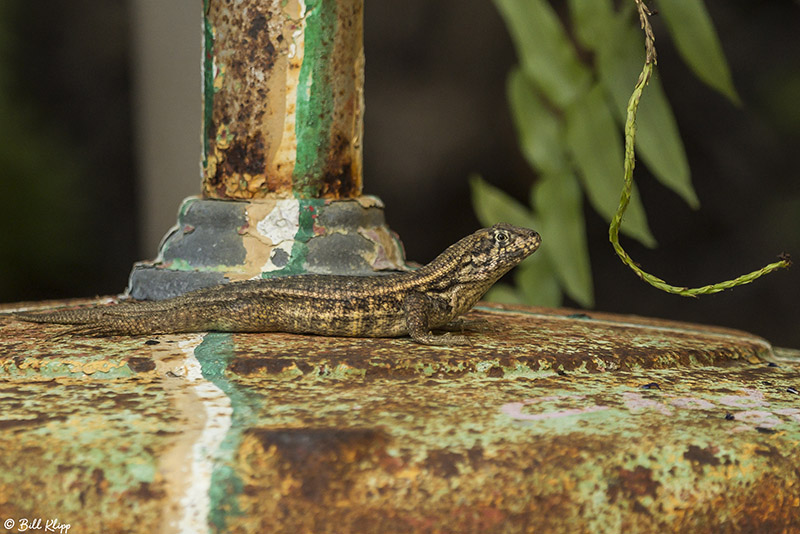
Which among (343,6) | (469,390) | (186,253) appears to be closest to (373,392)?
(469,390)

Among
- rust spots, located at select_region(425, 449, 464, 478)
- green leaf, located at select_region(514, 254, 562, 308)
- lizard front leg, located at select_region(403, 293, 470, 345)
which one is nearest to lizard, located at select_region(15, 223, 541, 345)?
lizard front leg, located at select_region(403, 293, 470, 345)

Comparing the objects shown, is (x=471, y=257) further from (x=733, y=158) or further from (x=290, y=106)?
(x=733, y=158)

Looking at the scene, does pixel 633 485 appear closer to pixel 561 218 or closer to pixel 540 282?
pixel 561 218

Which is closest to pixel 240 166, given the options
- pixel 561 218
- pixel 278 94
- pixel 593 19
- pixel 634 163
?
pixel 278 94

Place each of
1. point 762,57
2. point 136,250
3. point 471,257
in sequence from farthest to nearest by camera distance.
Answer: point 136,250
point 762,57
point 471,257

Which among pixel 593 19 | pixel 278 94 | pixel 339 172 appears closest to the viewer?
pixel 278 94

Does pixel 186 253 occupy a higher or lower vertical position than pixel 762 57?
lower

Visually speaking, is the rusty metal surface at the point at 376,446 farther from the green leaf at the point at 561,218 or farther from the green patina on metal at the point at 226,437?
the green leaf at the point at 561,218
